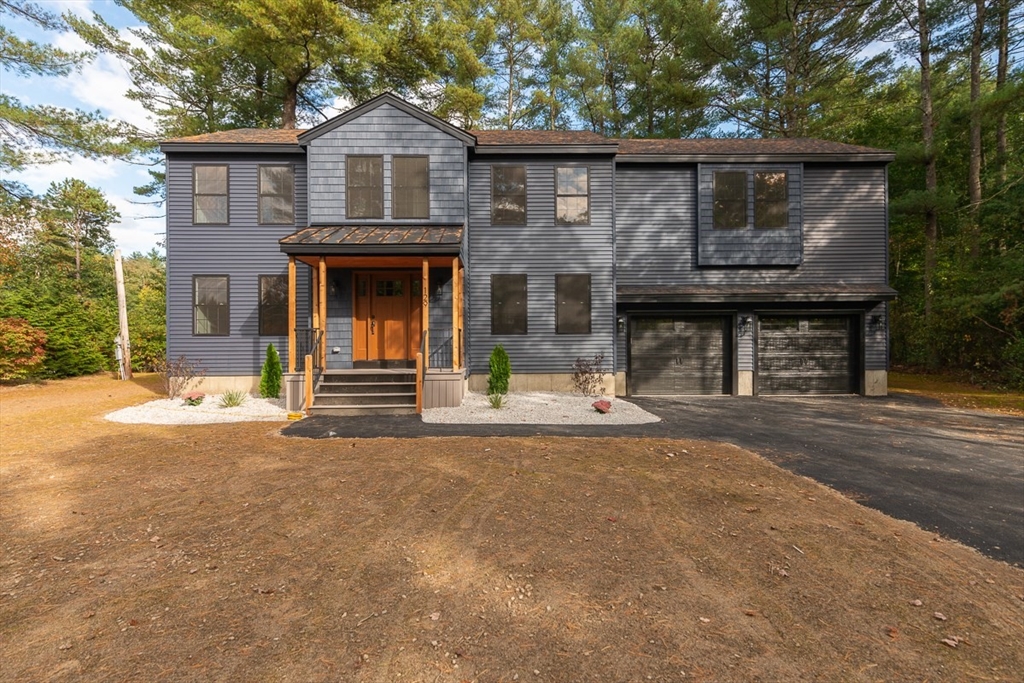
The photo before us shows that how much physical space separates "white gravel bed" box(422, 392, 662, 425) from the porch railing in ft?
7.96

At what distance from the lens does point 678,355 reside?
1163 cm

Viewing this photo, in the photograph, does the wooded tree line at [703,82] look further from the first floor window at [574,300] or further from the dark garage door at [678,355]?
the first floor window at [574,300]

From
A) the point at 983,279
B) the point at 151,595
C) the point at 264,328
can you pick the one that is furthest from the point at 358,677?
the point at 983,279

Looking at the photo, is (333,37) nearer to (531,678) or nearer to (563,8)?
(563,8)

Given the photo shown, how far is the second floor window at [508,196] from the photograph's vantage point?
11.4 meters

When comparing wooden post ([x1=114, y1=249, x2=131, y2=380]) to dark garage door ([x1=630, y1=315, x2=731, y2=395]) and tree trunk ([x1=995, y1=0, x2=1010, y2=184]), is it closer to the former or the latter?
dark garage door ([x1=630, y1=315, x2=731, y2=395])

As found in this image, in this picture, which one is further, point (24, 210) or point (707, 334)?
point (24, 210)

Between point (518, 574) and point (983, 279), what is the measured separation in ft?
54.8

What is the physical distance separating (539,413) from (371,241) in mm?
5262

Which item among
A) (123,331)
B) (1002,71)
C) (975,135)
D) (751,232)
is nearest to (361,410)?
(751,232)

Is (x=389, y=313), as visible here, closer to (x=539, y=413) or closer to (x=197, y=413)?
(x=197, y=413)

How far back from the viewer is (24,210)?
14961mm

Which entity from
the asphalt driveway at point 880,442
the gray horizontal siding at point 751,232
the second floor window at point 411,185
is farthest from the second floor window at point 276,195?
the gray horizontal siding at point 751,232

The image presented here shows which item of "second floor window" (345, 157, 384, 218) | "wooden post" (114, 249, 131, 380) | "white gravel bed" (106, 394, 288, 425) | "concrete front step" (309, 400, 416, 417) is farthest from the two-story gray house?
"wooden post" (114, 249, 131, 380)
